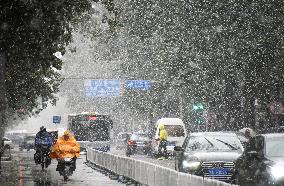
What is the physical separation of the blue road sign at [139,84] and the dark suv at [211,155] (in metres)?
47.0

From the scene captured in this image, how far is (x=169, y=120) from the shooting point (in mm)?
52438

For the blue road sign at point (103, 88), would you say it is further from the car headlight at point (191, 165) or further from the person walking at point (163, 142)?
the car headlight at point (191, 165)

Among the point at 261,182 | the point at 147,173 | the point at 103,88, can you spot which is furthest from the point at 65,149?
the point at 103,88

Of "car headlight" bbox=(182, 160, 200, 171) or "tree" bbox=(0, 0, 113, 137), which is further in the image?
"tree" bbox=(0, 0, 113, 137)

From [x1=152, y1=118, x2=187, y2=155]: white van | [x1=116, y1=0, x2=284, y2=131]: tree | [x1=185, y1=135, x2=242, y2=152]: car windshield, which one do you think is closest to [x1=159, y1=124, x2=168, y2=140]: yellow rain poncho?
[x1=152, y1=118, x2=187, y2=155]: white van

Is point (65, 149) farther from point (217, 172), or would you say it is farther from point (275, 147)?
point (275, 147)

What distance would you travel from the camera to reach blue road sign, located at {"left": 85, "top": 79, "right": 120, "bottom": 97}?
81.7m

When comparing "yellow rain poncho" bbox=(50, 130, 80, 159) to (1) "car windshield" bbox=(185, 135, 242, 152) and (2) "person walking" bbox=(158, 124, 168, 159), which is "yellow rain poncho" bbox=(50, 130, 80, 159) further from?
(2) "person walking" bbox=(158, 124, 168, 159)

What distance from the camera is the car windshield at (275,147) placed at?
17.6m

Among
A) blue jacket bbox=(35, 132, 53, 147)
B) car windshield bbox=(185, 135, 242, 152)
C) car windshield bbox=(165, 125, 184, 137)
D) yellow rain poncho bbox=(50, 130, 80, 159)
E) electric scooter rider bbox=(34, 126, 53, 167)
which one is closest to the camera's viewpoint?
car windshield bbox=(185, 135, 242, 152)

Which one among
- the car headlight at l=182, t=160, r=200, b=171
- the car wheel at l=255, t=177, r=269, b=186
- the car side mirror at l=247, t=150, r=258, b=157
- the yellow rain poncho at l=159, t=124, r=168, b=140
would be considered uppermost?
the yellow rain poncho at l=159, t=124, r=168, b=140

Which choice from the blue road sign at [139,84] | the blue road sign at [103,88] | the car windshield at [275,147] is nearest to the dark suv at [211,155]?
the car windshield at [275,147]

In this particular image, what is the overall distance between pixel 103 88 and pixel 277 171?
2592 inches

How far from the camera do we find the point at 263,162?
17359 mm
